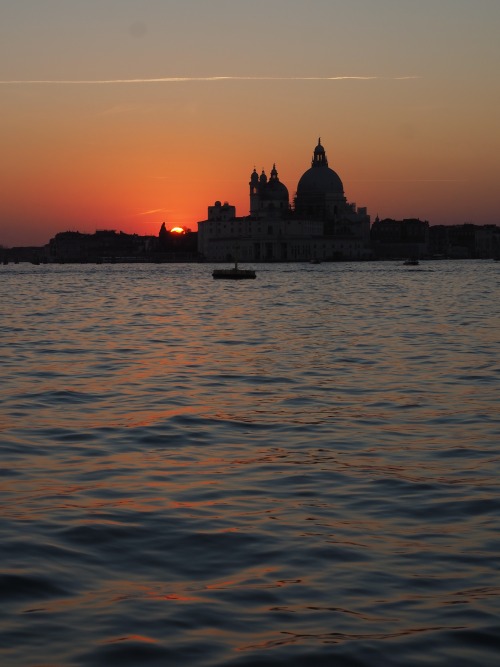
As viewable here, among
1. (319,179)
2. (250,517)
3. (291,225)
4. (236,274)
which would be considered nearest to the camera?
(250,517)

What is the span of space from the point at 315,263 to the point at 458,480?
137 meters

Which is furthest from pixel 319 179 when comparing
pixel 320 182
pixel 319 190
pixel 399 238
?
pixel 399 238


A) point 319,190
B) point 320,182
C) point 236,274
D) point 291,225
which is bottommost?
point 236,274

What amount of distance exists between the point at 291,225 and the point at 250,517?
145 metres

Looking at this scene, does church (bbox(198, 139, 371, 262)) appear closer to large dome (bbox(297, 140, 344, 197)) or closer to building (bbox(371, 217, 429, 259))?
large dome (bbox(297, 140, 344, 197))

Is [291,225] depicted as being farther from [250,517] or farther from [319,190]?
[250,517]

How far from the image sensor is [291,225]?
14988 cm

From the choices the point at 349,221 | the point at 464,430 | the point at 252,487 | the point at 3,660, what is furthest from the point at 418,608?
the point at 349,221

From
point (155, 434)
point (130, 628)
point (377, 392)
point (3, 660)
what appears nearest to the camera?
point (3, 660)

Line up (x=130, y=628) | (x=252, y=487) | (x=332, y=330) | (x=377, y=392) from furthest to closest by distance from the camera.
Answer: (x=332, y=330)
(x=377, y=392)
(x=252, y=487)
(x=130, y=628)

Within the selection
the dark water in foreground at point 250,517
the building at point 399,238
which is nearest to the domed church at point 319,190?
the building at point 399,238

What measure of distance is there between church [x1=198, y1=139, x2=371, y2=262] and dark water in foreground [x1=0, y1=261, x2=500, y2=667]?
138 metres

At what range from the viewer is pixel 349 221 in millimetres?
163125

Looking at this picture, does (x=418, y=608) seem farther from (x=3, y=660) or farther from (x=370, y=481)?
(x=370, y=481)
